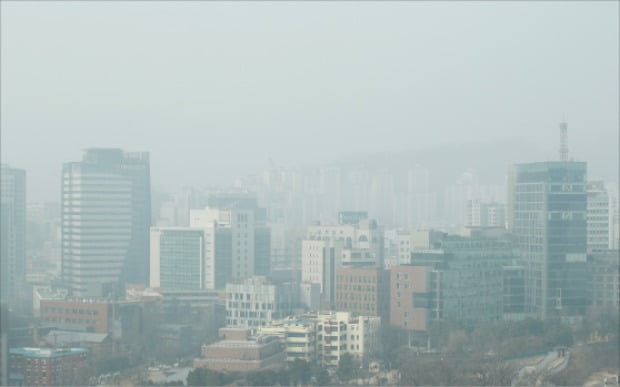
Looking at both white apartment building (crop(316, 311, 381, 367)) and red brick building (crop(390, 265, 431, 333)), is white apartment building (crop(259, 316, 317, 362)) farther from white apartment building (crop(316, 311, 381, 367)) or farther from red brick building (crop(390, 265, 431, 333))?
red brick building (crop(390, 265, 431, 333))

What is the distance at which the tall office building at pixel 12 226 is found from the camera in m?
15.2

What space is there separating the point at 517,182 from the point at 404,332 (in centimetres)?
312

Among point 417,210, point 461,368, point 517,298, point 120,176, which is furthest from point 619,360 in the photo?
point 120,176

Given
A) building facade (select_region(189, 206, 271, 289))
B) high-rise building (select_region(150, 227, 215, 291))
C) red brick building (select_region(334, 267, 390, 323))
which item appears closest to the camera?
red brick building (select_region(334, 267, 390, 323))

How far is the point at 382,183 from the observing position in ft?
52.2

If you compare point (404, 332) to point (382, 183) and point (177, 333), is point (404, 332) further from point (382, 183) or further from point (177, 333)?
point (382, 183)

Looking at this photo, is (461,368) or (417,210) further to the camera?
(417,210)

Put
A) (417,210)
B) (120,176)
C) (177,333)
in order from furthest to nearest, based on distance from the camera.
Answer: (120,176)
(417,210)
(177,333)

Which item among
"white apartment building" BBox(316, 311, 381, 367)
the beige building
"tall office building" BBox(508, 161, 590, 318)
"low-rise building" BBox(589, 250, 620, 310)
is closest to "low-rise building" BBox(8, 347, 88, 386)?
the beige building

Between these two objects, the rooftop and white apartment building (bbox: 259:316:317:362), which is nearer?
the rooftop

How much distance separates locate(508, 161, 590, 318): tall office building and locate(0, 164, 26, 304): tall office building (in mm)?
6118

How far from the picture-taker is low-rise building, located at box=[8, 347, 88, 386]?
27.6ft

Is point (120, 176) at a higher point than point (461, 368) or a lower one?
higher

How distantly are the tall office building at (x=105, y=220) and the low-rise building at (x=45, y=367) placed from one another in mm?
6982
